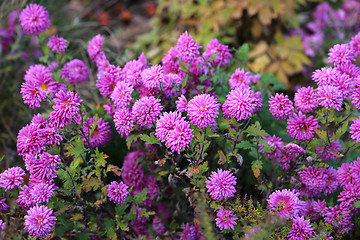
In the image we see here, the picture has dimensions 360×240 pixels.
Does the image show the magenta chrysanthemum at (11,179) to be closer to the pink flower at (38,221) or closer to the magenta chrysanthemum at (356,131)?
the pink flower at (38,221)

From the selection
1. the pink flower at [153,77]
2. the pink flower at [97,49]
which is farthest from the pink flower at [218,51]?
the pink flower at [97,49]

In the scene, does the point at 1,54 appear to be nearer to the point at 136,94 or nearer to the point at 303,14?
the point at 136,94

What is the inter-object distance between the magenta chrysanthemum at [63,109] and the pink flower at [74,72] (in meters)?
0.42

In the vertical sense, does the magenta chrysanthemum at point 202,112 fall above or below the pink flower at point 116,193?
above

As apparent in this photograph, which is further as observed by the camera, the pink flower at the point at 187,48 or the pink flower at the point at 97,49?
the pink flower at the point at 97,49

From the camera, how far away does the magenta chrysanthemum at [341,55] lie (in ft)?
4.49

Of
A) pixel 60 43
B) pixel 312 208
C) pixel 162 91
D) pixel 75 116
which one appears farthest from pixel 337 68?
pixel 60 43

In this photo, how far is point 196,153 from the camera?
1.35 metres

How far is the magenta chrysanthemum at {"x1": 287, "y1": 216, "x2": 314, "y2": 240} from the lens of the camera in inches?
48.5

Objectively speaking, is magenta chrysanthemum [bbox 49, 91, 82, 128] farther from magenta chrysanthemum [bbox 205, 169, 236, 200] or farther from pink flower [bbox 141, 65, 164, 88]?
magenta chrysanthemum [bbox 205, 169, 236, 200]

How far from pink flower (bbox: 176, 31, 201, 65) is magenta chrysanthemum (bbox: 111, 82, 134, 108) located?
0.25 m

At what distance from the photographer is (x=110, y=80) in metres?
1.50

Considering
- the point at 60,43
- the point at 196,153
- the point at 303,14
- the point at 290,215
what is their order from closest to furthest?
the point at 290,215, the point at 196,153, the point at 60,43, the point at 303,14

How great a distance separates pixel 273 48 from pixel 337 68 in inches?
71.6
